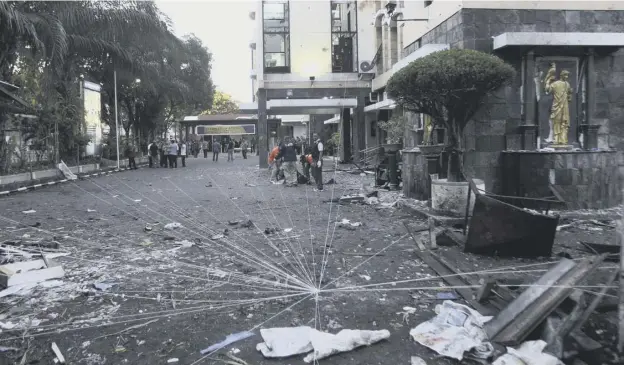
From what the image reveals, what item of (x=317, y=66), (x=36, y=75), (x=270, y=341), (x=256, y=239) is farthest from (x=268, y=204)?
(x=317, y=66)

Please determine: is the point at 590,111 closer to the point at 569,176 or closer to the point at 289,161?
the point at 569,176

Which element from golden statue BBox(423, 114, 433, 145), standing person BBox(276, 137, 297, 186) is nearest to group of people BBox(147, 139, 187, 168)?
standing person BBox(276, 137, 297, 186)

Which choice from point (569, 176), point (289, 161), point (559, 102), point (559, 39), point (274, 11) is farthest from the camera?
point (274, 11)

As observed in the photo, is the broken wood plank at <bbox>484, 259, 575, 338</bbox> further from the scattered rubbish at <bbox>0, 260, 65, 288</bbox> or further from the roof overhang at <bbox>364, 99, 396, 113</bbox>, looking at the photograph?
the roof overhang at <bbox>364, 99, 396, 113</bbox>

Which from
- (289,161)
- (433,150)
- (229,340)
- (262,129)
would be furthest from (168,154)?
(229,340)

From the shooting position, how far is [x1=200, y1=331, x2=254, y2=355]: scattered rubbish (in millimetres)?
3210

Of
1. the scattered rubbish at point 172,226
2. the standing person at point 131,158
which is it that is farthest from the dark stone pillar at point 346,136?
the scattered rubbish at point 172,226

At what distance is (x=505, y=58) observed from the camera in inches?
349

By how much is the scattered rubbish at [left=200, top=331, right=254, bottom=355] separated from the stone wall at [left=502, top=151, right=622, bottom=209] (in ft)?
22.0

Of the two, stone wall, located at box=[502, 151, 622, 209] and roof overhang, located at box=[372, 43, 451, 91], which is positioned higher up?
roof overhang, located at box=[372, 43, 451, 91]

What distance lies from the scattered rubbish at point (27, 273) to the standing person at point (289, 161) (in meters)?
9.34

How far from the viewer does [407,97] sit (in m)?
7.94

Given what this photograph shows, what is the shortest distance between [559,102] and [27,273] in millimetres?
8636

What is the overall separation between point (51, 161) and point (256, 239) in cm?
1400
